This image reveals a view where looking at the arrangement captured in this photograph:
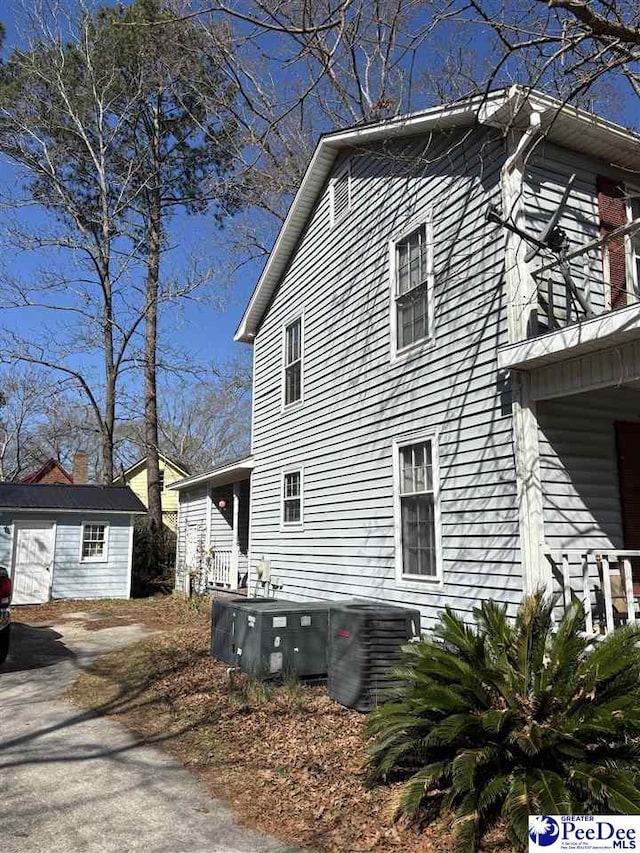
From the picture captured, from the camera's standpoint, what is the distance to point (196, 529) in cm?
1930

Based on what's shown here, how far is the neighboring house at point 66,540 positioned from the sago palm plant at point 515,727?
51.4 ft

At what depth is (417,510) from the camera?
874 cm

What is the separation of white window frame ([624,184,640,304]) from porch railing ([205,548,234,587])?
10980 millimetres

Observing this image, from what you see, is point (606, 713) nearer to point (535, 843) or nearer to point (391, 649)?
point (535, 843)

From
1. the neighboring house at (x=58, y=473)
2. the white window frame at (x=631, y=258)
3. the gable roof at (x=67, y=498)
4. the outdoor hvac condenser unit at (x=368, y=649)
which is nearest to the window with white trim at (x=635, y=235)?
the white window frame at (x=631, y=258)

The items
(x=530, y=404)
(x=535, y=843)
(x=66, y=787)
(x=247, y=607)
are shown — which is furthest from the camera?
(x=247, y=607)

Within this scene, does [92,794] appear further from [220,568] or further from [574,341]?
[220,568]

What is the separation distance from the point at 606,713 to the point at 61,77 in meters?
25.5

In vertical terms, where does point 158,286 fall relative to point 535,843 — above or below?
above

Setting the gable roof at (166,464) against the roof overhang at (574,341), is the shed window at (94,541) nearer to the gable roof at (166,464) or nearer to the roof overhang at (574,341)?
the gable roof at (166,464)

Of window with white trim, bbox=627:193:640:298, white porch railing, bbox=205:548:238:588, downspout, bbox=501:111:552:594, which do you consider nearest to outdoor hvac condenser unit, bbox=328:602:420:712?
downspout, bbox=501:111:552:594

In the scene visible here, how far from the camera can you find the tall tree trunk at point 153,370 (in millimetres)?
22930

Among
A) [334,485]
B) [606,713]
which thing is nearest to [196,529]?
[334,485]

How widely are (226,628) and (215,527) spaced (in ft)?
31.1
